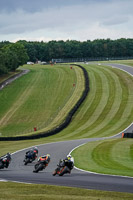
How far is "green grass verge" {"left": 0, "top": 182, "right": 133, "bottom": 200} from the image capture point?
64.4 feet

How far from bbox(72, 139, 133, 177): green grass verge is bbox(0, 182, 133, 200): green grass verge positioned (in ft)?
17.2

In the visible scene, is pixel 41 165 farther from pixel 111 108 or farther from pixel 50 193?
pixel 111 108

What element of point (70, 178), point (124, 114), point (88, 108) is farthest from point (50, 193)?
point (88, 108)

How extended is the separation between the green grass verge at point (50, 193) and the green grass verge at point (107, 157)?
5.23 m

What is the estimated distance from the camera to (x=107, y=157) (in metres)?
35.3

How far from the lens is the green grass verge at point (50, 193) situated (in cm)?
1964

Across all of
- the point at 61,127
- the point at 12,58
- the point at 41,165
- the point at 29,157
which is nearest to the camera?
the point at 41,165

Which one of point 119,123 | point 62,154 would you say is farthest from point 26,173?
point 119,123

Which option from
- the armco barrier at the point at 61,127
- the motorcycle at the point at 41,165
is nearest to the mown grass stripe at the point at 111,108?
the armco barrier at the point at 61,127

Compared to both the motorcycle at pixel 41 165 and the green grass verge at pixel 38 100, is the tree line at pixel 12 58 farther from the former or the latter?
the motorcycle at pixel 41 165

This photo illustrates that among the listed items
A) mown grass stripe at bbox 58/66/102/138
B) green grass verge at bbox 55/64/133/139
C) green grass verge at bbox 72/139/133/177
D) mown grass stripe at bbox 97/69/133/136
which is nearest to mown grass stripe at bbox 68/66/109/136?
green grass verge at bbox 55/64/133/139

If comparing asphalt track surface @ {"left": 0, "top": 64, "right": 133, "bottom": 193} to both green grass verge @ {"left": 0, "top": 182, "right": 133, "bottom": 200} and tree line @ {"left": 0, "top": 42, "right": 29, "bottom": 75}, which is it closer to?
green grass verge @ {"left": 0, "top": 182, "right": 133, "bottom": 200}

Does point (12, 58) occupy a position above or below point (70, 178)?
above

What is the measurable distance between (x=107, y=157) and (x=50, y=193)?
49.4 ft
